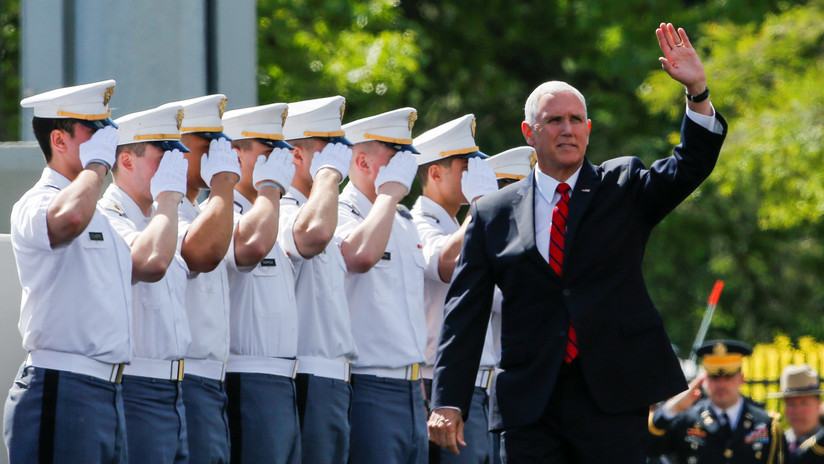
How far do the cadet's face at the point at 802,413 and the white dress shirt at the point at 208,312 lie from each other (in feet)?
21.1

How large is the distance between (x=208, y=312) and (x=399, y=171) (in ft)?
4.50

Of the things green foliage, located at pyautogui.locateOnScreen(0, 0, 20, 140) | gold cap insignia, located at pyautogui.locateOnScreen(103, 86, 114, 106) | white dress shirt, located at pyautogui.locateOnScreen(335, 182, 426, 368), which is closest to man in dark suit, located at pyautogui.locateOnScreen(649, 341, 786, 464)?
white dress shirt, located at pyautogui.locateOnScreen(335, 182, 426, 368)

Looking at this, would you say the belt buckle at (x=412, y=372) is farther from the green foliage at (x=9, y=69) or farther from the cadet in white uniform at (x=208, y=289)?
the green foliage at (x=9, y=69)

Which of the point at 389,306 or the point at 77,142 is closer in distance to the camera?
the point at 77,142

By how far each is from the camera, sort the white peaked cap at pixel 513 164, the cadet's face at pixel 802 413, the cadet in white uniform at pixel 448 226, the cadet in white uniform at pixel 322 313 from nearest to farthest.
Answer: the cadet in white uniform at pixel 322 313 → the cadet in white uniform at pixel 448 226 → the white peaked cap at pixel 513 164 → the cadet's face at pixel 802 413

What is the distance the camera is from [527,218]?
510 cm

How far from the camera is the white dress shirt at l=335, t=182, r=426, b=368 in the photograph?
645 centimetres

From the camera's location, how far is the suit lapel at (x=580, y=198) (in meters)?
4.98

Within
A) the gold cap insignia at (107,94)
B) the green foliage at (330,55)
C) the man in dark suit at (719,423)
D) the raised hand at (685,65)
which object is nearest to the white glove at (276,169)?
the gold cap insignia at (107,94)

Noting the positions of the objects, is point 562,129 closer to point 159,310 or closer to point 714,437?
point 159,310

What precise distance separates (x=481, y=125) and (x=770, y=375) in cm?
673

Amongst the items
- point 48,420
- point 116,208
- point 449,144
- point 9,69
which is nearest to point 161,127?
point 116,208

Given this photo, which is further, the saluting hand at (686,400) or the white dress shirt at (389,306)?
the saluting hand at (686,400)

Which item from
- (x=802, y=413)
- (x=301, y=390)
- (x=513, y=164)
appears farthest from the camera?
(x=802, y=413)
